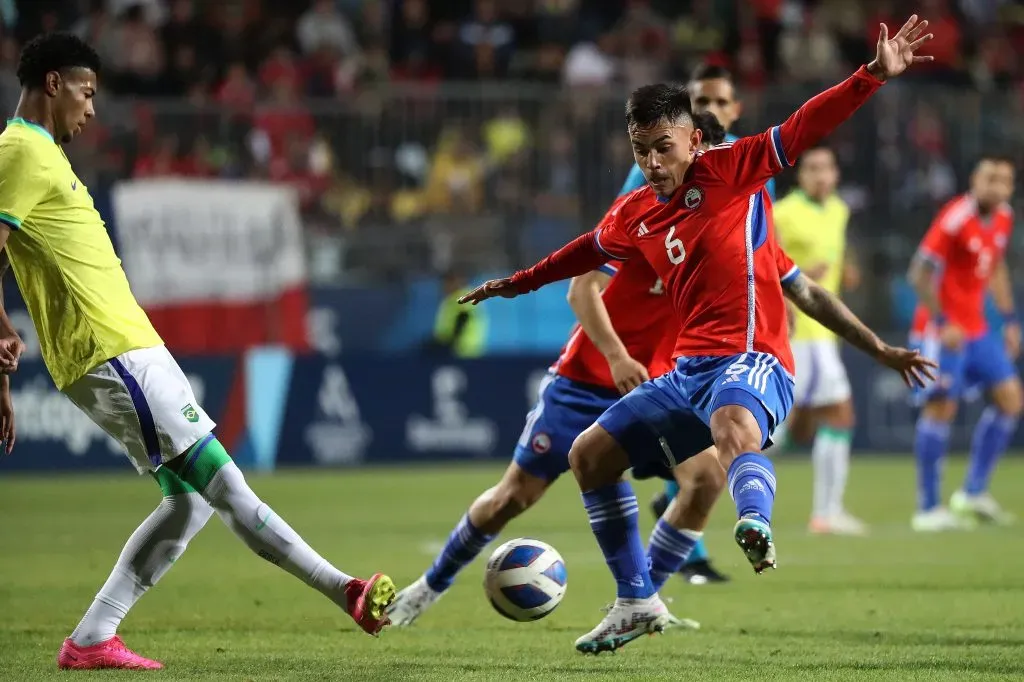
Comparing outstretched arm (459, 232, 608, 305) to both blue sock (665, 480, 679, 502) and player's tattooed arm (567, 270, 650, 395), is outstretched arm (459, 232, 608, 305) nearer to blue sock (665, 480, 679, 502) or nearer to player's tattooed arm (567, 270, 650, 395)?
player's tattooed arm (567, 270, 650, 395)

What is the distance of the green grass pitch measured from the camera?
5.86m

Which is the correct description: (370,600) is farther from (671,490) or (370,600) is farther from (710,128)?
(671,490)

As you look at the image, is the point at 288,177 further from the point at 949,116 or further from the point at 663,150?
the point at 663,150

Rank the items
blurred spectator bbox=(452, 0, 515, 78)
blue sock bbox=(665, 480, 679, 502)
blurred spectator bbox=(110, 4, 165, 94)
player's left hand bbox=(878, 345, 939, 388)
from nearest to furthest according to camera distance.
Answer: player's left hand bbox=(878, 345, 939, 388) < blue sock bbox=(665, 480, 679, 502) < blurred spectator bbox=(110, 4, 165, 94) < blurred spectator bbox=(452, 0, 515, 78)

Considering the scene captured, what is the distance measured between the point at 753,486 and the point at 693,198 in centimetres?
117

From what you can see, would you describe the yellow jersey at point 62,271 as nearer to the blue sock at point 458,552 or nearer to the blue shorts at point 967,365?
the blue sock at point 458,552

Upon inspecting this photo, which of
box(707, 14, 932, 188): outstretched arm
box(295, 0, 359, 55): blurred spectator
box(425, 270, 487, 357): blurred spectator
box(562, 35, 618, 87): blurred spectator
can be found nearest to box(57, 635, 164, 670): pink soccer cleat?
box(707, 14, 932, 188): outstretched arm

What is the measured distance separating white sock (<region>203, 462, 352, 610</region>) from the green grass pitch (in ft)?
1.09

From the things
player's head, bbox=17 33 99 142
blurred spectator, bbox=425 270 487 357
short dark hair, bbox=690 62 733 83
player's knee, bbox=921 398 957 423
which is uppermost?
player's head, bbox=17 33 99 142

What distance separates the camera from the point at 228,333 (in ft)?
56.7

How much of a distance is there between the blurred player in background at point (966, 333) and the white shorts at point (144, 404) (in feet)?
24.9

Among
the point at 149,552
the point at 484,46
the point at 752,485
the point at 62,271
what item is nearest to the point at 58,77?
the point at 62,271

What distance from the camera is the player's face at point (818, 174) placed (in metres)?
11.7

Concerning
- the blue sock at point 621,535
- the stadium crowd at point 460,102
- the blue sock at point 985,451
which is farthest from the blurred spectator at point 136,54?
the blue sock at point 621,535
